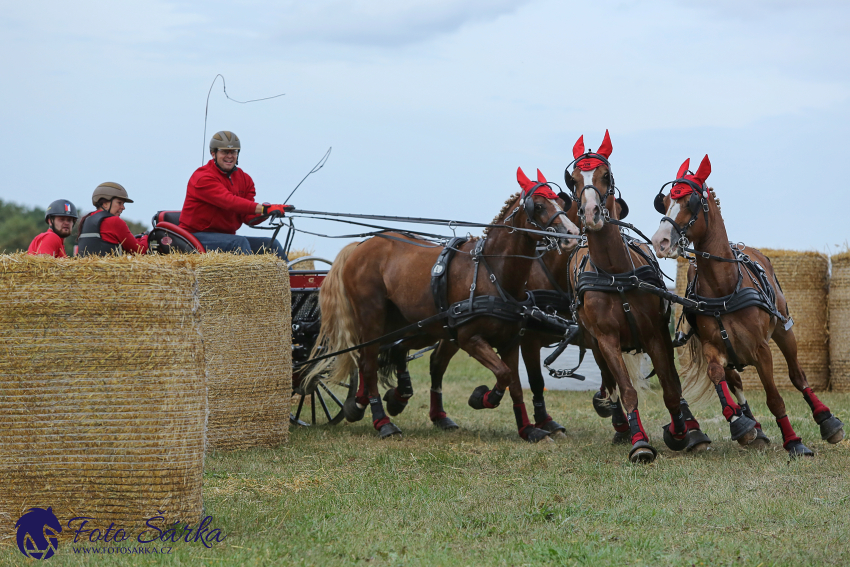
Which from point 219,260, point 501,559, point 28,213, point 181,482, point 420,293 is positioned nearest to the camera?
point 501,559

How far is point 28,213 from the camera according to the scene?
4084 cm

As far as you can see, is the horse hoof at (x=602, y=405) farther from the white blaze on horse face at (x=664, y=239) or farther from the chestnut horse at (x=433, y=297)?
the white blaze on horse face at (x=664, y=239)

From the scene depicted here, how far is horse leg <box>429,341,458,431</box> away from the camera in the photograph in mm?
8773

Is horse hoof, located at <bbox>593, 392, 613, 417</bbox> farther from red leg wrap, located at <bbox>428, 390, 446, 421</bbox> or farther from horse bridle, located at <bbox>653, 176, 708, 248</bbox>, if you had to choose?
horse bridle, located at <bbox>653, 176, 708, 248</bbox>

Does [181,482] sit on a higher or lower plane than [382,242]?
lower

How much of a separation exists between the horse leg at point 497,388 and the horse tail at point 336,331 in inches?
57.2

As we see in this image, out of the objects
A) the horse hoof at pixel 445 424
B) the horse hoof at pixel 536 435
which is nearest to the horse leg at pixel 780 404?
the horse hoof at pixel 536 435

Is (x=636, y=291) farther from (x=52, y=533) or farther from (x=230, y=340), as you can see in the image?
(x=52, y=533)

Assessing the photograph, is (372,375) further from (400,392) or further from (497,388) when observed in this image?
(497,388)

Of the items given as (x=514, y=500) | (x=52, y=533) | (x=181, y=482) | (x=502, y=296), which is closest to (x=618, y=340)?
(x=502, y=296)

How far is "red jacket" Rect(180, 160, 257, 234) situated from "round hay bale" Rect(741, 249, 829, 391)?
701cm

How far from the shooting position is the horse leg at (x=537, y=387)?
8.07m

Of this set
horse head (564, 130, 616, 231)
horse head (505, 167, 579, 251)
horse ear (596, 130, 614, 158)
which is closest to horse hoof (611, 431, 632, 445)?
horse head (505, 167, 579, 251)

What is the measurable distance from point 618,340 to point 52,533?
13.4 feet
